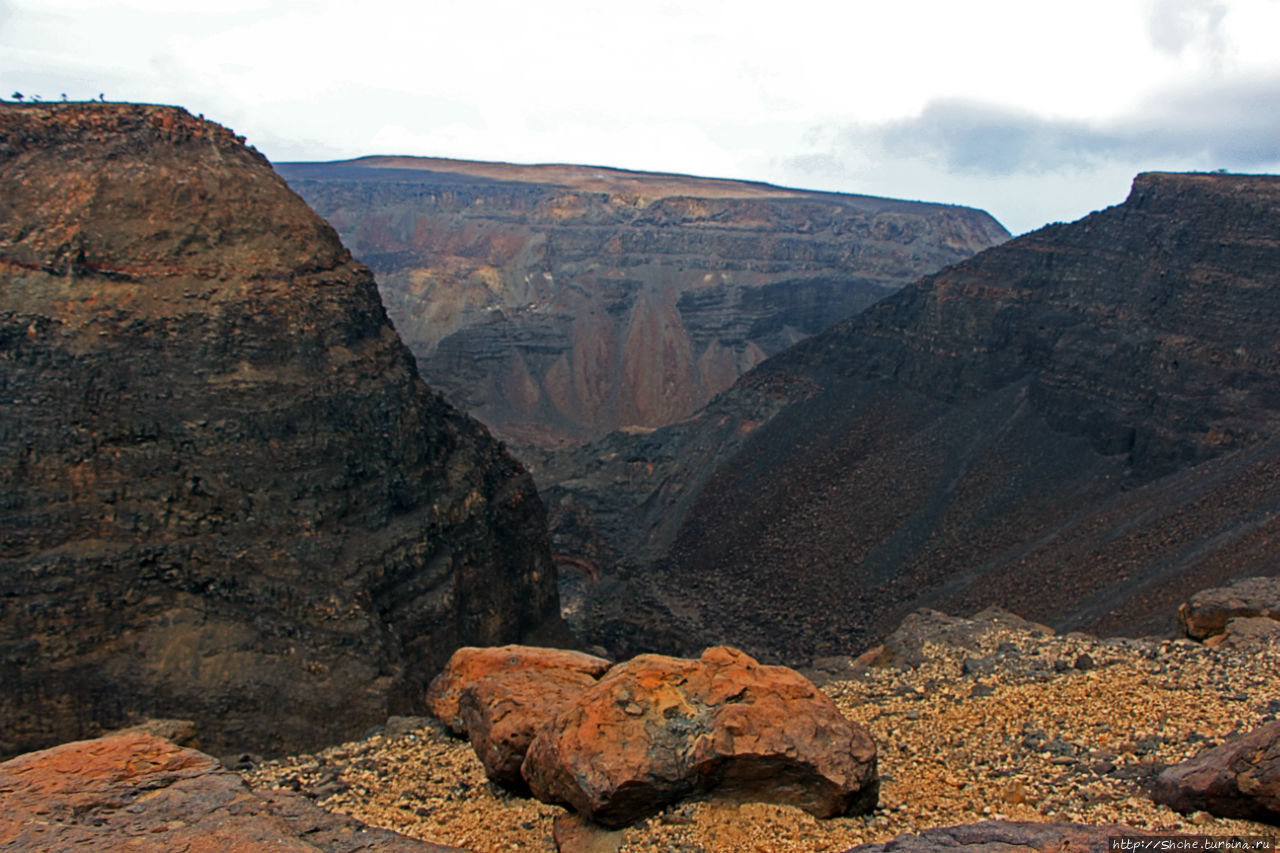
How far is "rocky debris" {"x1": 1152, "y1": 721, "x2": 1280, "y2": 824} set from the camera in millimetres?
10812

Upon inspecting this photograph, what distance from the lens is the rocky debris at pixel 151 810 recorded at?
1067 centimetres

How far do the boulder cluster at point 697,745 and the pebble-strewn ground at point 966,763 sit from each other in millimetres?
292

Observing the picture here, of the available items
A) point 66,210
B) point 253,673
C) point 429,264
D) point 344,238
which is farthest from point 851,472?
point 344,238

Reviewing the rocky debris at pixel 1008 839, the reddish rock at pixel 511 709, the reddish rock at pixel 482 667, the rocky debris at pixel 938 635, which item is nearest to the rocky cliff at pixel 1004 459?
the rocky debris at pixel 938 635

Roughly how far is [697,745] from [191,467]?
64.0 feet

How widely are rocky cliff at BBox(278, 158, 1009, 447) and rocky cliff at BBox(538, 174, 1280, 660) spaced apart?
30211mm

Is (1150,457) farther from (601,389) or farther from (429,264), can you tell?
(429,264)

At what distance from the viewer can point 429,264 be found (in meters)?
113

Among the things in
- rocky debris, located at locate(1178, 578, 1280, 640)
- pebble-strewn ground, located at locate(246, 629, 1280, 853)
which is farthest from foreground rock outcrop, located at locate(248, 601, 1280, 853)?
rocky debris, located at locate(1178, 578, 1280, 640)

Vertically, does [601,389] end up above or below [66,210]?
below

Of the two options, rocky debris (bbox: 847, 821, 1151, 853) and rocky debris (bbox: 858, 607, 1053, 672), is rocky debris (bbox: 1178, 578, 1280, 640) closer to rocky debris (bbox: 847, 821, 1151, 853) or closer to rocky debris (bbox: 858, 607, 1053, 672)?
rocky debris (bbox: 858, 607, 1053, 672)

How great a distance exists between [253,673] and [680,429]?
1630 inches

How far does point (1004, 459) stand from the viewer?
4978 centimetres

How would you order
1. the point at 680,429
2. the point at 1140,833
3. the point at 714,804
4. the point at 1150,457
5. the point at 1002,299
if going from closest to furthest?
1. the point at 1140,833
2. the point at 714,804
3. the point at 1150,457
4. the point at 1002,299
5. the point at 680,429
